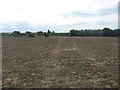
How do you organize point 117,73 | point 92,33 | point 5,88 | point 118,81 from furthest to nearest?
point 92,33 < point 117,73 < point 118,81 < point 5,88

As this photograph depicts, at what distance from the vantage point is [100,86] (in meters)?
6.14

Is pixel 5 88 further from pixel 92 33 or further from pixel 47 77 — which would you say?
pixel 92 33

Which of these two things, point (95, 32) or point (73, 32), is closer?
point (95, 32)

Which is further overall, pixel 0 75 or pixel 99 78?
pixel 0 75

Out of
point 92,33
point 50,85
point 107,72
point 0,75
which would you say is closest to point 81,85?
point 50,85

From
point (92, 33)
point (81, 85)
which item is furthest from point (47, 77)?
point (92, 33)

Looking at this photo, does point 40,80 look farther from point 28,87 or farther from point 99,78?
point 99,78

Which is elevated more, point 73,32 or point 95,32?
point 73,32

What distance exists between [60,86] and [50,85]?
1.13 feet

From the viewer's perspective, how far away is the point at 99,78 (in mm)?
7133

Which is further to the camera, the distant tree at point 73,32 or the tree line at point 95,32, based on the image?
the distant tree at point 73,32

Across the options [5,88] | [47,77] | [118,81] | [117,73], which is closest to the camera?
[5,88]

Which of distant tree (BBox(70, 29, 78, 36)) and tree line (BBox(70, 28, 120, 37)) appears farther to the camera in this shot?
distant tree (BBox(70, 29, 78, 36))

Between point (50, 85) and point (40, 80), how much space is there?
75 cm
